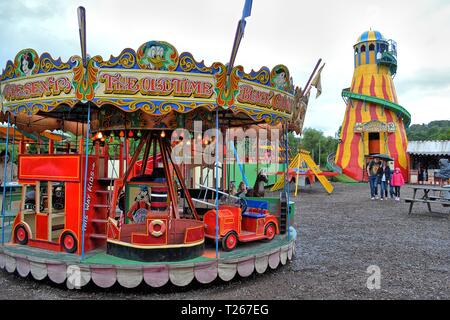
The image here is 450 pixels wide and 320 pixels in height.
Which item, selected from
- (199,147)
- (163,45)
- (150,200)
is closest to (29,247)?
(150,200)

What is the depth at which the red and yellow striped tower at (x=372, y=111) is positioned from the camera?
3203cm

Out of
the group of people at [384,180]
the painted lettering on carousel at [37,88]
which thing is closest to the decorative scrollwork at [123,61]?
the painted lettering on carousel at [37,88]

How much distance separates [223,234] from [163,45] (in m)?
3.41

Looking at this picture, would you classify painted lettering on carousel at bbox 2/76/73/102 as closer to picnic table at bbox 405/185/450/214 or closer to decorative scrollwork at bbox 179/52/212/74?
decorative scrollwork at bbox 179/52/212/74

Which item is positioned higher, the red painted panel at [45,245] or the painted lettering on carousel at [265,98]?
the painted lettering on carousel at [265,98]

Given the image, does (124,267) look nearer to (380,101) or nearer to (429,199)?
(429,199)

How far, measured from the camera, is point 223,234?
6.57m

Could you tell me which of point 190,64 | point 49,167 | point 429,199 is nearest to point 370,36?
point 429,199

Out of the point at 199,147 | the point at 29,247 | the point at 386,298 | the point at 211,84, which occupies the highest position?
the point at 211,84

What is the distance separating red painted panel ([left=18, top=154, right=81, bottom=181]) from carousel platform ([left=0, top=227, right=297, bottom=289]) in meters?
1.30

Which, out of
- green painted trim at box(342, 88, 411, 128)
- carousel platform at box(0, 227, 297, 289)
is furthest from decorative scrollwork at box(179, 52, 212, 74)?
green painted trim at box(342, 88, 411, 128)

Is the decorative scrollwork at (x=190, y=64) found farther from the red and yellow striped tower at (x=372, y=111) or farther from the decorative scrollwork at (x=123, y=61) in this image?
the red and yellow striped tower at (x=372, y=111)

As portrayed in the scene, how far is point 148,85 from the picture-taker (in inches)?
219
